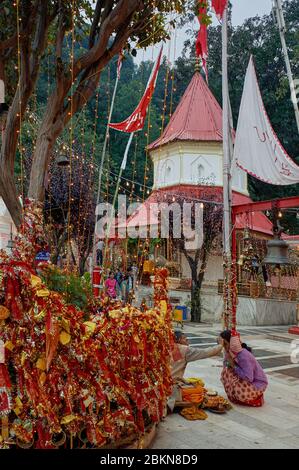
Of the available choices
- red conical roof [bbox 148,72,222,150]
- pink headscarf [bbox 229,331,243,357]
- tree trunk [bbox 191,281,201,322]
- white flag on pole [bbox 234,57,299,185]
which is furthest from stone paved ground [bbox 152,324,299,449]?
red conical roof [bbox 148,72,222,150]

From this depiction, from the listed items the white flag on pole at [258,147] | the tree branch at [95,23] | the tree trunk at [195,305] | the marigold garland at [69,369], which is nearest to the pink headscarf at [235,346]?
the marigold garland at [69,369]

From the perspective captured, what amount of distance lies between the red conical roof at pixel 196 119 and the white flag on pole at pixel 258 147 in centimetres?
1204

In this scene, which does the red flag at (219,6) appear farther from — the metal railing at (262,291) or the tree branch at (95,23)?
the metal railing at (262,291)

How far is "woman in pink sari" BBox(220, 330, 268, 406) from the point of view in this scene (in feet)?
18.4

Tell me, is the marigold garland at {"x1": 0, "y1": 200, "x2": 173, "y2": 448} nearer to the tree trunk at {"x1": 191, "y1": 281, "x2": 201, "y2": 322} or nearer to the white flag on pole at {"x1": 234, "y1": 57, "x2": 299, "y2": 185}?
the white flag on pole at {"x1": 234, "y1": 57, "x2": 299, "y2": 185}

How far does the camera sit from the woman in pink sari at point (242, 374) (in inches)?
221

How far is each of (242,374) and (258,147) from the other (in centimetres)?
372

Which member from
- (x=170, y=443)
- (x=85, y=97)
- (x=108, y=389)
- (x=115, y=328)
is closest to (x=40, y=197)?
(x=85, y=97)

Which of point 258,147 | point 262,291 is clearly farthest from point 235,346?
point 262,291

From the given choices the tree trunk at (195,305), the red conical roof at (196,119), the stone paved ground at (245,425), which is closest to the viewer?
the stone paved ground at (245,425)

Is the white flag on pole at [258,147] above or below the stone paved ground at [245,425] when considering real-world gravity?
above

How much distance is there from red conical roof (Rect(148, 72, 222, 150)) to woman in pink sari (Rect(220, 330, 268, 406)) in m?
14.7

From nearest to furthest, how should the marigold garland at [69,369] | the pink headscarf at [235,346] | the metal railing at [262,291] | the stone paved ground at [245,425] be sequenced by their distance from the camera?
the marigold garland at [69,369], the stone paved ground at [245,425], the pink headscarf at [235,346], the metal railing at [262,291]

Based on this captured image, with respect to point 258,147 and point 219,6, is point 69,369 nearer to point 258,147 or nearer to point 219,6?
point 258,147
